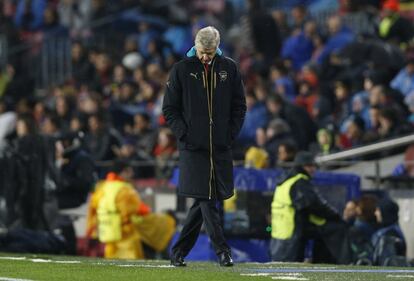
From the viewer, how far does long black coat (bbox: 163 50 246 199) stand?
14.4 m

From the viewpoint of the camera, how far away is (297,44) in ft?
88.4

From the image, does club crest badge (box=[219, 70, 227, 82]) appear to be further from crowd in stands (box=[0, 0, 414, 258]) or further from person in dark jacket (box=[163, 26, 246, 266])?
crowd in stands (box=[0, 0, 414, 258])

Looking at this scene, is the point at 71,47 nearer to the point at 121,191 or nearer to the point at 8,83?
the point at 8,83

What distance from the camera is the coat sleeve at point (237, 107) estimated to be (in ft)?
47.8

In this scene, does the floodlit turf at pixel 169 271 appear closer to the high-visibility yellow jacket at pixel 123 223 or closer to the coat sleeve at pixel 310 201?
the coat sleeve at pixel 310 201

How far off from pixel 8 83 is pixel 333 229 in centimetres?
1322

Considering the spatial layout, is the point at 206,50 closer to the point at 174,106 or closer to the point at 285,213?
the point at 174,106

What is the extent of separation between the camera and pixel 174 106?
14477mm

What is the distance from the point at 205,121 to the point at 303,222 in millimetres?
3836

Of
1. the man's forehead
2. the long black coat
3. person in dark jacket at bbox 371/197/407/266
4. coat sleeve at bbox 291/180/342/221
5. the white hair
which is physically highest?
the white hair

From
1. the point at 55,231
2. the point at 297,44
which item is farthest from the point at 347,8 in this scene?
the point at 55,231

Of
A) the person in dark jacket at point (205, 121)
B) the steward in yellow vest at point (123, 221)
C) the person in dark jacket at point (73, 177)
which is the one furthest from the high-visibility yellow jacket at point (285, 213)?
the person in dark jacket at point (73, 177)

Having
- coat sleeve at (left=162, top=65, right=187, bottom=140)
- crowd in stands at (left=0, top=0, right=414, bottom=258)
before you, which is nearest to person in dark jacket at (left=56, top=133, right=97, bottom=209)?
crowd in stands at (left=0, top=0, right=414, bottom=258)

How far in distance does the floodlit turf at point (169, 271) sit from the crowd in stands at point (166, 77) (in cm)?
453
